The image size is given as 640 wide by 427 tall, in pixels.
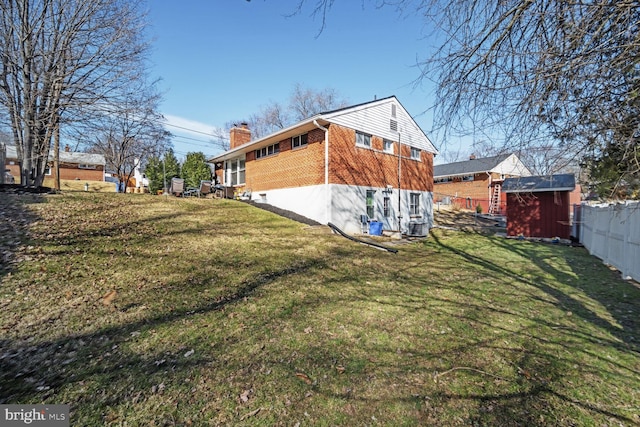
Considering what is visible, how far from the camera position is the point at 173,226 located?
943 centimetres

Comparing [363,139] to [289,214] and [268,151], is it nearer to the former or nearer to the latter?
[289,214]

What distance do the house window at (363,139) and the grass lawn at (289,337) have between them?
28.3 ft

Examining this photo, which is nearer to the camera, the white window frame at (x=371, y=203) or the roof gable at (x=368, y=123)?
the roof gable at (x=368, y=123)

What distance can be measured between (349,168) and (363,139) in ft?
6.99

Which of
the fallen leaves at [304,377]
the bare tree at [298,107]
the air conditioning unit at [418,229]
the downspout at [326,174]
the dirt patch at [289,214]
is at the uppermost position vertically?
the bare tree at [298,107]

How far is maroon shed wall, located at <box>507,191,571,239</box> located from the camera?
49.8ft

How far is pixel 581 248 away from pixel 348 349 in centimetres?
1468

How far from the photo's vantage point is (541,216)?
15.7 meters

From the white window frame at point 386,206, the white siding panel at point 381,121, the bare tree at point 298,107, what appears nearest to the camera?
the white siding panel at point 381,121

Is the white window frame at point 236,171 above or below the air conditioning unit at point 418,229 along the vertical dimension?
above

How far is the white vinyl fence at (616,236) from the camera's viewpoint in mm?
→ 7305

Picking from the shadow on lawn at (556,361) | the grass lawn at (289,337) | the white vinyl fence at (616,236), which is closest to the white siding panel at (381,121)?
the white vinyl fence at (616,236)

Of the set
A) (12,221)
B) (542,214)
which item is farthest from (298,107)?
(12,221)

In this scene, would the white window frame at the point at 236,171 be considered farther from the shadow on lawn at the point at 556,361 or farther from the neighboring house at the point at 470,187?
the neighboring house at the point at 470,187
